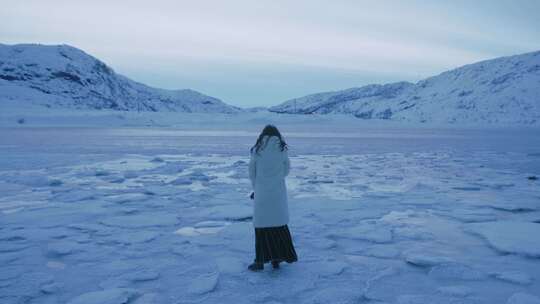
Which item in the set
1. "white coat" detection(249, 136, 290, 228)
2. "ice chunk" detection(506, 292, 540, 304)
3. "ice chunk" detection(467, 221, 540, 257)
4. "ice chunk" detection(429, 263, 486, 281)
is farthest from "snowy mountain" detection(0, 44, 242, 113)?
"ice chunk" detection(506, 292, 540, 304)

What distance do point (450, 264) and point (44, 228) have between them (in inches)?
188

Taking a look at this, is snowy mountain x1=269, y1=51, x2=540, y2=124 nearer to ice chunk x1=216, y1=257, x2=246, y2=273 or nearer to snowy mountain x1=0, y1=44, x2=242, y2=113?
snowy mountain x1=0, y1=44, x2=242, y2=113

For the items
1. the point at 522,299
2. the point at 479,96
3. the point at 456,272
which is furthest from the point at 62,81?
the point at 522,299

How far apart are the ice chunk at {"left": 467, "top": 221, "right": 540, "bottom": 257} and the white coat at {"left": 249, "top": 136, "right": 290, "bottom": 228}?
247 centimetres

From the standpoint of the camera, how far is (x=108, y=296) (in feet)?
12.2

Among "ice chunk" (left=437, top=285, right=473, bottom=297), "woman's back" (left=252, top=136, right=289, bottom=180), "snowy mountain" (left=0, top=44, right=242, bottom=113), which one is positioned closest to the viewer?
"ice chunk" (left=437, top=285, right=473, bottom=297)

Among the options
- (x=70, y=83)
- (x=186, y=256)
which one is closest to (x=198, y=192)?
(x=186, y=256)

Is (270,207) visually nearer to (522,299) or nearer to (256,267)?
(256,267)

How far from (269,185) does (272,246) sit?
1.86 ft

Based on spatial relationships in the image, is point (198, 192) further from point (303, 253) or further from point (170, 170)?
point (303, 253)

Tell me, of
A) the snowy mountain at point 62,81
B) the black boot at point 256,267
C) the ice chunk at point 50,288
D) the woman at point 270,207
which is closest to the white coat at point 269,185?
the woman at point 270,207

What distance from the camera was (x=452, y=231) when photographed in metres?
5.88

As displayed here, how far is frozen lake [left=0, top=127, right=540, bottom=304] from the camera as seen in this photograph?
3.90 metres

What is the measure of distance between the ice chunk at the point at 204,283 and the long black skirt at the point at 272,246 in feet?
1.50
